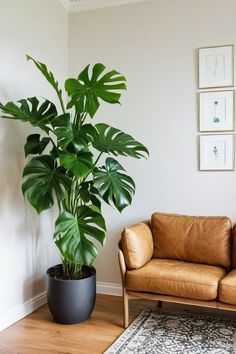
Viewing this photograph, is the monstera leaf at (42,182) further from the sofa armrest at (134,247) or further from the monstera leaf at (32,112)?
the sofa armrest at (134,247)

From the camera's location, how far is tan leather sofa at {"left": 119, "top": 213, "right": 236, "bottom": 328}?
265 centimetres

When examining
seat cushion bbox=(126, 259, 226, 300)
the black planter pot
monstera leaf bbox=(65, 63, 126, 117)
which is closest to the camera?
seat cushion bbox=(126, 259, 226, 300)

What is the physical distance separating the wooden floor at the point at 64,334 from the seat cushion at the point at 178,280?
40 centimetres

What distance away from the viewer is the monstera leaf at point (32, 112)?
2695mm

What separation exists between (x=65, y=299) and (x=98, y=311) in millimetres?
493

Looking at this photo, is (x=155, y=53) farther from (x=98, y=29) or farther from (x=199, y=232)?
(x=199, y=232)

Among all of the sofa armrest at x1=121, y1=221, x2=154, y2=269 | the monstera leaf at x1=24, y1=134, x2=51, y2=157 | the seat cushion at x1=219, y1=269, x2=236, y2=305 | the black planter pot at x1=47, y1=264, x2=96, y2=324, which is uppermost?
the monstera leaf at x1=24, y1=134, x2=51, y2=157

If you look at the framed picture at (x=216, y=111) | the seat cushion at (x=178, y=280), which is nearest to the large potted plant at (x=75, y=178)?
the seat cushion at (x=178, y=280)

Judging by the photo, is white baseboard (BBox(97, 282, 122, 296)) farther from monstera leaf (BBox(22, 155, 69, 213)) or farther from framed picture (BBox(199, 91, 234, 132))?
framed picture (BBox(199, 91, 234, 132))

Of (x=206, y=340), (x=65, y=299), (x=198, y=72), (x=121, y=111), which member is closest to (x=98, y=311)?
(x=65, y=299)

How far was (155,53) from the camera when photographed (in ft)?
11.7

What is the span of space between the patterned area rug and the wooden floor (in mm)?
121

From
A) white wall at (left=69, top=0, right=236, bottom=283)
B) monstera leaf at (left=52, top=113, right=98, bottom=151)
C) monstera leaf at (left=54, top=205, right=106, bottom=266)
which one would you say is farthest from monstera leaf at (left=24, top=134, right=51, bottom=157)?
white wall at (left=69, top=0, right=236, bottom=283)

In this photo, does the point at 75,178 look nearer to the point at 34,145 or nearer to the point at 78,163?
the point at 78,163
